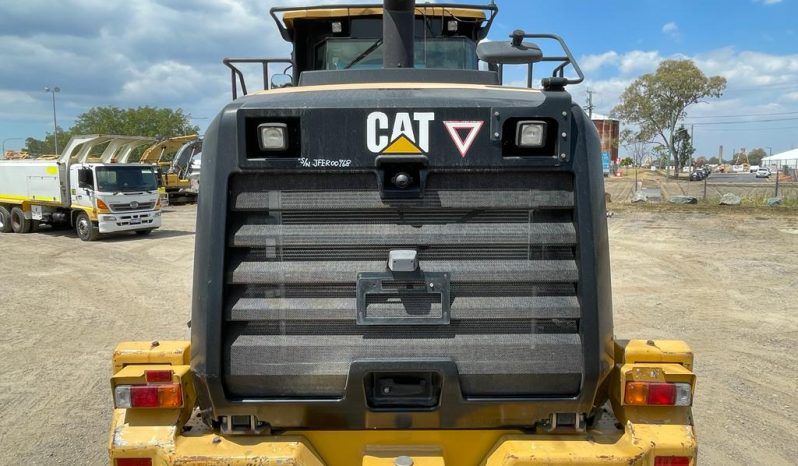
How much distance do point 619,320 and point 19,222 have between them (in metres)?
20.3

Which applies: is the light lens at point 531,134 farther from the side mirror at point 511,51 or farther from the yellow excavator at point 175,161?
the yellow excavator at point 175,161

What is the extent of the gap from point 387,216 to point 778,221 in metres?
19.9

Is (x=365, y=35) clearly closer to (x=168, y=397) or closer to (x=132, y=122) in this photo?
(x=168, y=397)

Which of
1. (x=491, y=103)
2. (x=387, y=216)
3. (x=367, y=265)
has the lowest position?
(x=367, y=265)

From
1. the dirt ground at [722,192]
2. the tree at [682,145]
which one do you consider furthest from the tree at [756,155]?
the dirt ground at [722,192]

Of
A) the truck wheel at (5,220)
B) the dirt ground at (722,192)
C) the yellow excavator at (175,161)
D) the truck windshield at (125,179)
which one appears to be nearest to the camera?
the truck windshield at (125,179)

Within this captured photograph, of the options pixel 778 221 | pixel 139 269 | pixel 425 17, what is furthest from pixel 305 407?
pixel 778 221

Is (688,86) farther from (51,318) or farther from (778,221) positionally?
(51,318)

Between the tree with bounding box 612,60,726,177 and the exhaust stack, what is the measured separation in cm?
5605

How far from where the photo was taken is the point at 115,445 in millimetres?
2521

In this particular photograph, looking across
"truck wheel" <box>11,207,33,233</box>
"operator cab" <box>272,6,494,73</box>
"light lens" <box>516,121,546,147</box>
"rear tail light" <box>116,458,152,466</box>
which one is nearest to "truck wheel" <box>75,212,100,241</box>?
"truck wheel" <box>11,207,33,233</box>

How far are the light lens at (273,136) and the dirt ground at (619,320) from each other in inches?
122

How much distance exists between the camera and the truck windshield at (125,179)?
17391 millimetres

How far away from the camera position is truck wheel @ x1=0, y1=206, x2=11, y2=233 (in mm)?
20391
